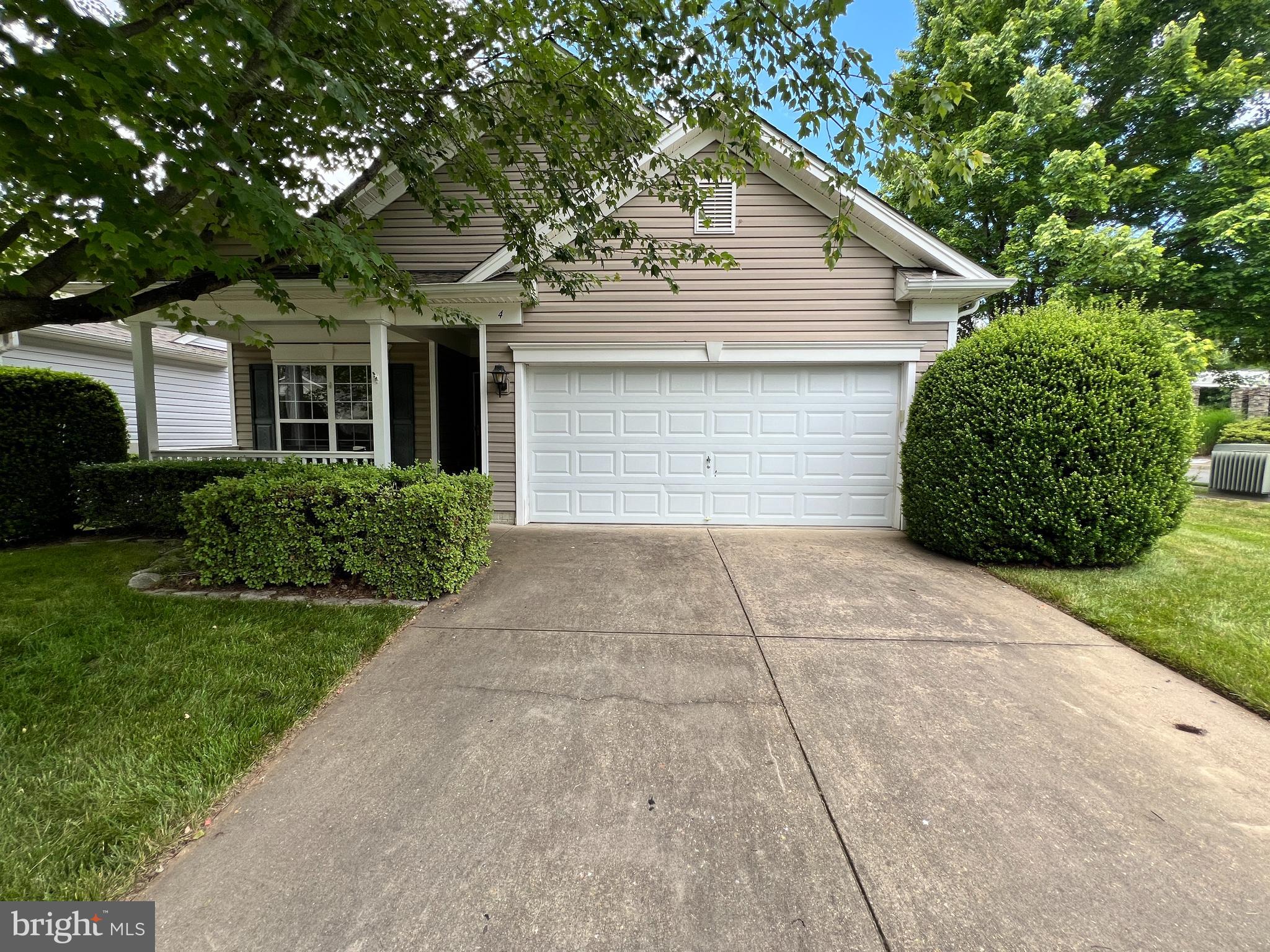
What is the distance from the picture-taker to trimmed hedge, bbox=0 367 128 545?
232 inches

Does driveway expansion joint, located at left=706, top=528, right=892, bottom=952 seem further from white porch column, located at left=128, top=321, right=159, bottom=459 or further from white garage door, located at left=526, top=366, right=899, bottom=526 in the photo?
white porch column, located at left=128, top=321, right=159, bottom=459

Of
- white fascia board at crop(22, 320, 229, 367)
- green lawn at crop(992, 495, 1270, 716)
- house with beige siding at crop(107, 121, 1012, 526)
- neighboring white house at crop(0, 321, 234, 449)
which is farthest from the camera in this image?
neighboring white house at crop(0, 321, 234, 449)

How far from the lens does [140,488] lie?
21.1 feet

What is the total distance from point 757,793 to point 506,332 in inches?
251

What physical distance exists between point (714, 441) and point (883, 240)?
3.41 meters

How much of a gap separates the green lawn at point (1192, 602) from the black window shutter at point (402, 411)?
27.1 ft

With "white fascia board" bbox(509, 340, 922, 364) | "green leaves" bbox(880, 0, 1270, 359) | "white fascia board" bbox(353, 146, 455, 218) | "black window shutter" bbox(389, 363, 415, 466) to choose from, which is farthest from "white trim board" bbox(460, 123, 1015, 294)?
"green leaves" bbox(880, 0, 1270, 359)

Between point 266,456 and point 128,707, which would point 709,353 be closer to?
point 266,456

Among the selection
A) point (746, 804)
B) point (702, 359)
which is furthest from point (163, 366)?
point (746, 804)

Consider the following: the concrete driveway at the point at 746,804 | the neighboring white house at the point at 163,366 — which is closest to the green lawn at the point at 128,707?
the concrete driveway at the point at 746,804

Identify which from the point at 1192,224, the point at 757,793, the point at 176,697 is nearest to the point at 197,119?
the point at 176,697

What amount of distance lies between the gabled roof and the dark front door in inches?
101

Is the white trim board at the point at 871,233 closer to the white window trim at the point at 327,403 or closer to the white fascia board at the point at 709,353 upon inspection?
the white fascia board at the point at 709,353
